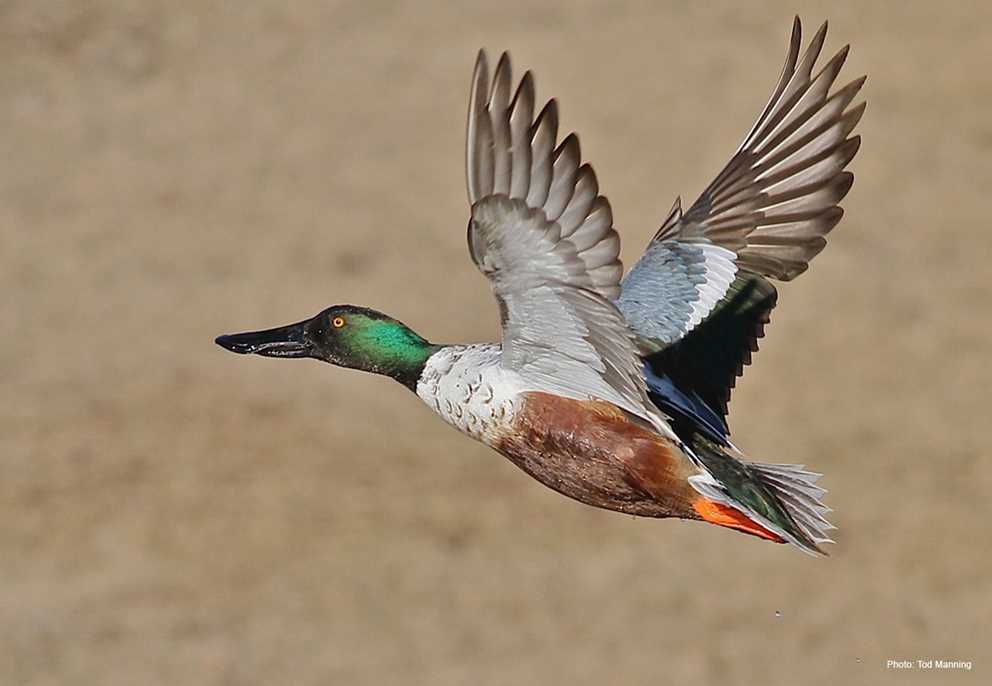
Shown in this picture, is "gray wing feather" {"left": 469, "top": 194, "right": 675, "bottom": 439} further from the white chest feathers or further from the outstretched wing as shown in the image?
the outstretched wing

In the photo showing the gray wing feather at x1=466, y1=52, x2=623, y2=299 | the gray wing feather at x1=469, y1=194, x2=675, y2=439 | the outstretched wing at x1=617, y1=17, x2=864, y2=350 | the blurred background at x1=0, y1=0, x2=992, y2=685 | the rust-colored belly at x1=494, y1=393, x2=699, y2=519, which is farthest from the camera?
the blurred background at x1=0, y1=0, x2=992, y2=685

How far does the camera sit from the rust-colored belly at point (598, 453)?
5.28 m

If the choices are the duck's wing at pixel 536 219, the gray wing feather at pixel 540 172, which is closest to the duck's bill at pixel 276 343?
the duck's wing at pixel 536 219

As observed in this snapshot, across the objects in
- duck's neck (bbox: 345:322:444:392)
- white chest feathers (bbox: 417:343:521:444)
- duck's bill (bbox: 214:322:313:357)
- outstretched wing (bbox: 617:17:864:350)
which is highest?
outstretched wing (bbox: 617:17:864:350)

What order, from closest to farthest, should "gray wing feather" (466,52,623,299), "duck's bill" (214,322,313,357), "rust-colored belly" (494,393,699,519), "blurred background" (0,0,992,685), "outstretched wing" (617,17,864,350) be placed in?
"gray wing feather" (466,52,623,299) < "rust-colored belly" (494,393,699,519) < "outstretched wing" (617,17,864,350) < "duck's bill" (214,322,313,357) < "blurred background" (0,0,992,685)

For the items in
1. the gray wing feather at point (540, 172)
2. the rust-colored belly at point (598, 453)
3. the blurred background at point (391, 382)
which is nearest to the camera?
the gray wing feather at point (540, 172)

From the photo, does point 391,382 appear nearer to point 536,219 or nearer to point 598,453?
point 598,453

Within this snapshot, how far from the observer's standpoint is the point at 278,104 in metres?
14.0

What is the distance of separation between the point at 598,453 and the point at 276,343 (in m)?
1.42

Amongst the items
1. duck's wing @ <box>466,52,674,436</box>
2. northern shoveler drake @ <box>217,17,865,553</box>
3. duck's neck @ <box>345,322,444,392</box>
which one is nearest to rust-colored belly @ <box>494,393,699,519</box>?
northern shoveler drake @ <box>217,17,865,553</box>

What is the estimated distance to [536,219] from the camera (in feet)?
15.4

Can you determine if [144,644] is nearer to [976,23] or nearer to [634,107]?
[634,107]

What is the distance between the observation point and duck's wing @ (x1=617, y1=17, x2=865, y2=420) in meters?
5.81

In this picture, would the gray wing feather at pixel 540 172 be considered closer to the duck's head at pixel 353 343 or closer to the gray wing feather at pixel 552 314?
the gray wing feather at pixel 552 314
